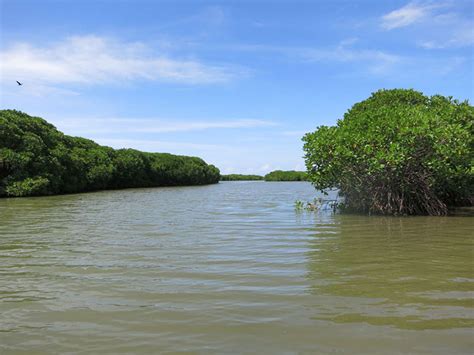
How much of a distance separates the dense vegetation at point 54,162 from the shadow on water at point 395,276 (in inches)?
983

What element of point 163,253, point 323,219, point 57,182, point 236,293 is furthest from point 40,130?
point 236,293

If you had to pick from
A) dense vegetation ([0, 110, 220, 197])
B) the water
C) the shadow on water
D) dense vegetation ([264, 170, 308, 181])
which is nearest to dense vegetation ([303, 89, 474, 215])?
the shadow on water

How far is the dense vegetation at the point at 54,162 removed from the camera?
28797 millimetres

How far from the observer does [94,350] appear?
3.37 m

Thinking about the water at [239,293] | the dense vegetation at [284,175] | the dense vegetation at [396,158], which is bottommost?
the water at [239,293]

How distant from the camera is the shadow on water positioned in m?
4.10

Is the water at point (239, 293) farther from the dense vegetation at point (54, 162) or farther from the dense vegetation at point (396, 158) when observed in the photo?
the dense vegetation at point (54, 162)

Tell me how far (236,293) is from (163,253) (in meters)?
2.92

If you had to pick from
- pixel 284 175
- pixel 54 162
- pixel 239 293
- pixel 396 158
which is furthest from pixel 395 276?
pixel 284 175

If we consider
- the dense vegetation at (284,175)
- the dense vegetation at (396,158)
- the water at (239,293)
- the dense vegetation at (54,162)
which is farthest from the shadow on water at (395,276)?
the dense vegetation at (284,175)

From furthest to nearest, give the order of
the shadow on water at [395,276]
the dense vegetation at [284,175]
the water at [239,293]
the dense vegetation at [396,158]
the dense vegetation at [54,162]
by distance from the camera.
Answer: the dense vegetation at [284,175] < the dense vegetation at [54,162] < the dense vegetation at [396,158] < the shadow on water at [395,276] < the water at [239,293]

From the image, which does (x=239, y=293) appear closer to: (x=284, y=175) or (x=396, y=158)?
(x=396, y=158)

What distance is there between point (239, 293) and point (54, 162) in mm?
30284

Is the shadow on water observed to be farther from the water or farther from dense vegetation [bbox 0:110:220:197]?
dense vegetation [bbox 0:110:220:197]
